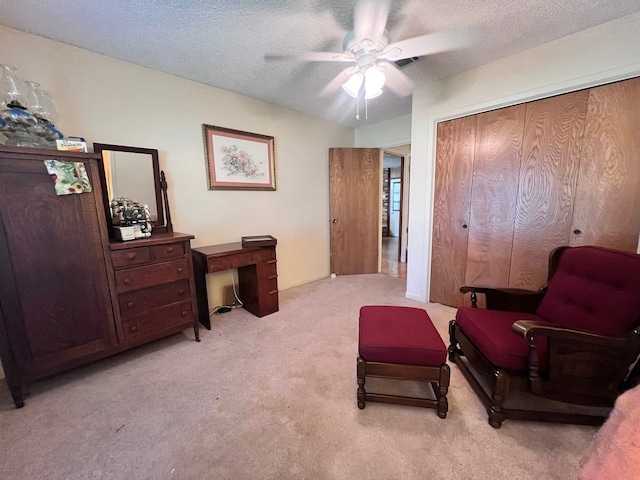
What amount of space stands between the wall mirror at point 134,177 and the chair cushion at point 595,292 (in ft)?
10.2

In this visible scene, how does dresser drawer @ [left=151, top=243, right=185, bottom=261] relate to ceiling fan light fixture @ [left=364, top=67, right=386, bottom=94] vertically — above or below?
below

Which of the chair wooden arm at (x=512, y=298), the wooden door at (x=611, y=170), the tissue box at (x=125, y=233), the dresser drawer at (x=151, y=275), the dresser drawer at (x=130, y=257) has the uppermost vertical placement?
the wooden door at (x=611, y=170)

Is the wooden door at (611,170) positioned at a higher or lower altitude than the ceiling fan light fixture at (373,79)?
lower

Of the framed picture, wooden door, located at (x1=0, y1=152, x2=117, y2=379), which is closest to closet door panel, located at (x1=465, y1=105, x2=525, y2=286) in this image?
the framed picture

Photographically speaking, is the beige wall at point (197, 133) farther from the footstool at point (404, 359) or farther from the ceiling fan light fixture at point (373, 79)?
the footstool at point (404, 359)

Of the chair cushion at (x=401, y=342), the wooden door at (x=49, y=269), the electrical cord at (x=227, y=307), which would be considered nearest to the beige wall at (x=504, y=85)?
the chair cushion at (x=401, y=342)

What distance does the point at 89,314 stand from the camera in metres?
1.64

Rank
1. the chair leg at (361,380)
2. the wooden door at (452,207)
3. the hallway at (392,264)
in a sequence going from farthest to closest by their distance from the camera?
the hallway at (392,264), the wooden door at (452,207), the chair leg at (361,380)

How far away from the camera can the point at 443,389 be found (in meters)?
A: 1.33

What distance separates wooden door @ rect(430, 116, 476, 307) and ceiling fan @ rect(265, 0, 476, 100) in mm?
791

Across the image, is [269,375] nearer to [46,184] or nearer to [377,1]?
[46,184]

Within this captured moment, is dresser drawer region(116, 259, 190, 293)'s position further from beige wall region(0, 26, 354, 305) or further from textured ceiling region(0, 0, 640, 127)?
textured ceiling region(0, 0, 640, 127)

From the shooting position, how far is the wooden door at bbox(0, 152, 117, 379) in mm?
1384

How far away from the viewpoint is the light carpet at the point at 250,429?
3.65 feet
